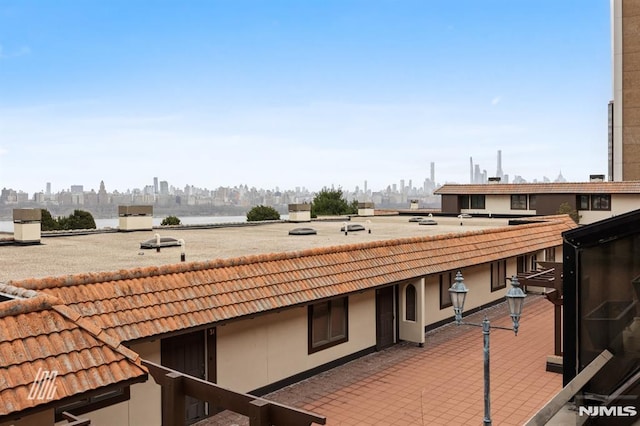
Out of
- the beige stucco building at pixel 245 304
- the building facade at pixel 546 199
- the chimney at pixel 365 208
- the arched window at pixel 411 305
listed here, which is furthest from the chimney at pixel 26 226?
the building facade at pixel 546 199

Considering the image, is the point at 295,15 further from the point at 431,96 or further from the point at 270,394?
the point at 270,394

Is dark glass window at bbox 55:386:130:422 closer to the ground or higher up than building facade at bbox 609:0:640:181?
closer to the ground

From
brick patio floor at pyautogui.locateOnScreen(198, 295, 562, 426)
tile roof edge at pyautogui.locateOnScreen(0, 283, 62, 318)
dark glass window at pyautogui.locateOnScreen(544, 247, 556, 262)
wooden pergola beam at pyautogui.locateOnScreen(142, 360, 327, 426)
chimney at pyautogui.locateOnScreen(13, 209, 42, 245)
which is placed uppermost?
chimney at pyautogui.locateOnScreen(13, 209, 42, 245)

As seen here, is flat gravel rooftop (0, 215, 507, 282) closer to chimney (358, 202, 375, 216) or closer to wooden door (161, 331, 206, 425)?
wooden door (161, 331, 206, 425)

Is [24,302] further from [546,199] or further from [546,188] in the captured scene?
[546,188]

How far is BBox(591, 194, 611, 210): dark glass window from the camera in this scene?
37.5m

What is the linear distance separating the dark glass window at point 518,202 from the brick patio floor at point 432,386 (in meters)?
24.4

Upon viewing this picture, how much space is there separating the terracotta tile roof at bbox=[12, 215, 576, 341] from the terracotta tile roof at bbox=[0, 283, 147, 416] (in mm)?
1585

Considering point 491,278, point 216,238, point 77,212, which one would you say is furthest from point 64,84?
point 491,278

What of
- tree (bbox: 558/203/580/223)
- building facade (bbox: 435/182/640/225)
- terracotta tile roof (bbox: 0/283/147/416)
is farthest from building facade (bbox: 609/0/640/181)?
terracotta tile roof (bbox: 0/283/147/416)

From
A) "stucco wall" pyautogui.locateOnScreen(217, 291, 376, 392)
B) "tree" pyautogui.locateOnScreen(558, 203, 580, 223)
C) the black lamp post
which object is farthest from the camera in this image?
"tree" pyautogui.locateOnScreen(558, 203, 580, 223)

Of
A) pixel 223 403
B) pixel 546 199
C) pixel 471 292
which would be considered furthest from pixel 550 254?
pixel 223 403

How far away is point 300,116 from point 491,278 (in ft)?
203

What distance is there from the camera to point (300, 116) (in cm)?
8106
